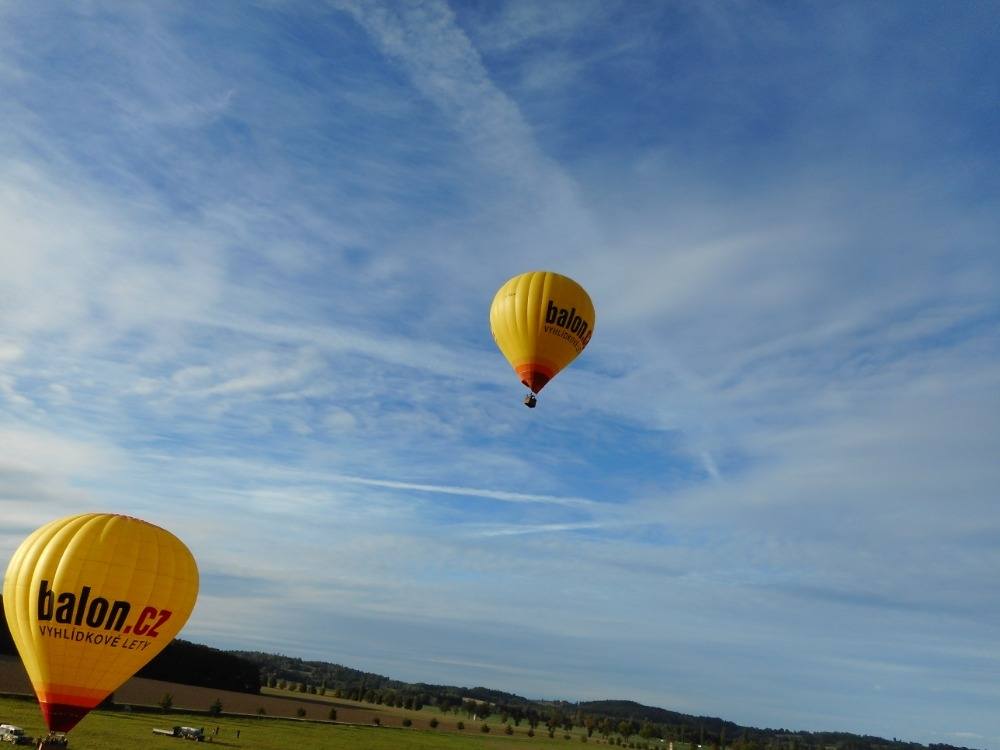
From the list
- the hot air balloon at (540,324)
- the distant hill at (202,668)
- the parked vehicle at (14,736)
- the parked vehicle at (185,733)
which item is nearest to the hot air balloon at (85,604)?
the hot air balloon at (540,324)

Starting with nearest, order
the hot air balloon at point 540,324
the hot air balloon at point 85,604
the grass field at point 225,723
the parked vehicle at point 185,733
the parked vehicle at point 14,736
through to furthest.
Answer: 1. the hot air balloon at point 85,604
2. the hot air balloon at point 540,324
3. the parked vehicle at point 14,736
4. the grass field at point 225,723
5. the parked vehicle at point 185,733

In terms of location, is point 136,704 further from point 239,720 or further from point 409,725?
point 409,725

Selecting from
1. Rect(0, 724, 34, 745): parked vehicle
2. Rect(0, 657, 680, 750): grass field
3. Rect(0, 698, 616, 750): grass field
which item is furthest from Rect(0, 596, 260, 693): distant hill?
Rect(0, 724, 34, 745): parked vehicle

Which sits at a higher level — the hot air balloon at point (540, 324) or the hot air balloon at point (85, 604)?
the hot air balloon at point (540, 324)

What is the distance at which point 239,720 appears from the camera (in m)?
78.9

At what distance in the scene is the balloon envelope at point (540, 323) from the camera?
3553cm

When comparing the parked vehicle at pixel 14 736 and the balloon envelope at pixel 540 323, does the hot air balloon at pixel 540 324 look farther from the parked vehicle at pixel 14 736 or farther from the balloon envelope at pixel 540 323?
the parked vehicle at pixel 14 736

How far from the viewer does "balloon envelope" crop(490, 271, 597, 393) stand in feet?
117

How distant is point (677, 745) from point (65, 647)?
192564 millimetres

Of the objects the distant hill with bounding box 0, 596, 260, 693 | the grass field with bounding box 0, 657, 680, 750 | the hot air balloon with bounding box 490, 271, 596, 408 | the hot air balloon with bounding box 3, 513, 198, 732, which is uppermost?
the hot air balloon with bounding box 490, 271, 596, 408

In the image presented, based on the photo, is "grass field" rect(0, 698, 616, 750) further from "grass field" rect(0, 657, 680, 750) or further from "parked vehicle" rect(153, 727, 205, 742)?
"parked vehicle" rect(153, 727, 205, 742)

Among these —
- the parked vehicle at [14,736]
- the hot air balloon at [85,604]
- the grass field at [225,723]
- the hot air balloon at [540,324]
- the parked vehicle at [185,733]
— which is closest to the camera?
the hot air balloon at [85,604]

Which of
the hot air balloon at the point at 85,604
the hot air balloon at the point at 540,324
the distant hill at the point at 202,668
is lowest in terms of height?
the distant hill at the point at 202,668

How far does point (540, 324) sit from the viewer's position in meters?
35.5
